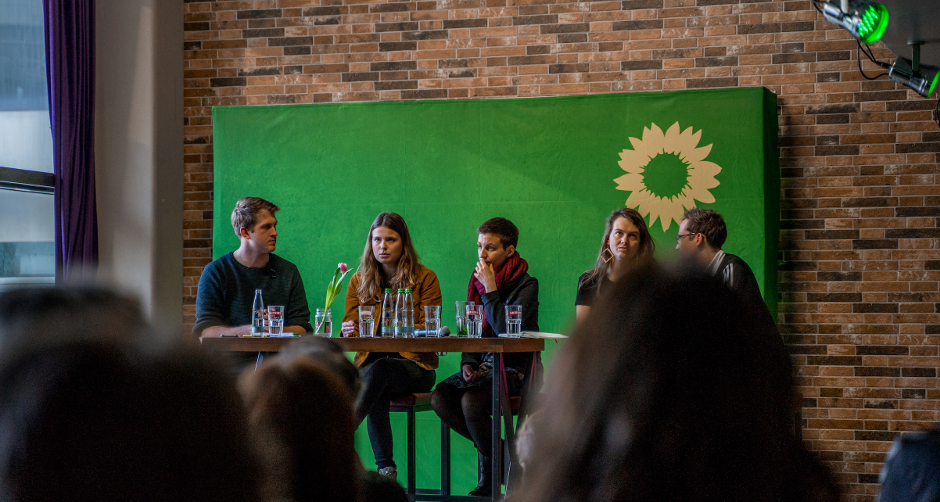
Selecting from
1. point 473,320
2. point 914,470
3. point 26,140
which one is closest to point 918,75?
point 473,320

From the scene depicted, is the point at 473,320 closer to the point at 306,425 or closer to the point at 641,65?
the point at 641,65

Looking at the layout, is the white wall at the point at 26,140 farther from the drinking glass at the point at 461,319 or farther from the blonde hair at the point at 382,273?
the drinking glass at the point at 461,319

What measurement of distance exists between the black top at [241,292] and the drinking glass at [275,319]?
37cm

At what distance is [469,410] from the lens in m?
3.50

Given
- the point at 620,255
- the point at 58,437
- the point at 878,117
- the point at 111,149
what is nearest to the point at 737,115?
the point at 878,117

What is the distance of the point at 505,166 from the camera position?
4766 millimetres

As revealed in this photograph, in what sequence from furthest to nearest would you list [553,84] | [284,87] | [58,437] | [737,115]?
[284,87] < [553,84] < [737,115] < [58,437]

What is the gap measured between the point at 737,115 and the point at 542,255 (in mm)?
1334

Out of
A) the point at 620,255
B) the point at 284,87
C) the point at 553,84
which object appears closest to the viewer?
the point at 620,255

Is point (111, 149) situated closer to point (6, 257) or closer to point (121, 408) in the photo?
point (6, 257)

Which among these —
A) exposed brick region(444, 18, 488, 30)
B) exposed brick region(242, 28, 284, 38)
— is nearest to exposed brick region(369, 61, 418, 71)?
exposed brick region(444, 18, 488, 30)

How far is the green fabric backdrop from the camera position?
14.8 feet

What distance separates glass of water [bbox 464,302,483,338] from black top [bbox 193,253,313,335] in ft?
2.89

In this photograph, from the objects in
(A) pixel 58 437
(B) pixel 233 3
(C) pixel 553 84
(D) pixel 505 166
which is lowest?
(A) pixel 58 437
